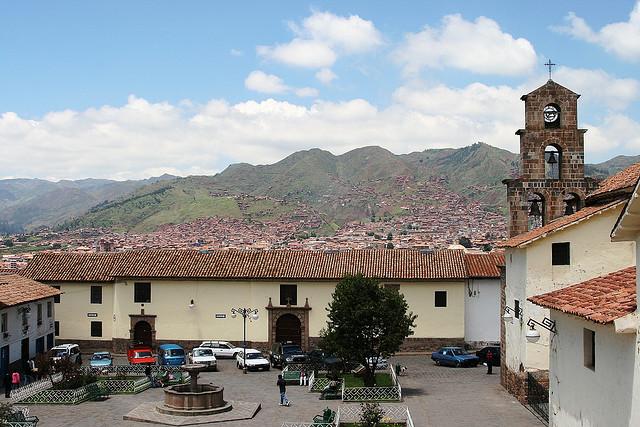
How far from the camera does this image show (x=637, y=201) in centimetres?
915

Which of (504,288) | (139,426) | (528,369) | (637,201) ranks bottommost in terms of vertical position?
(139,426)

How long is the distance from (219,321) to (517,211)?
72.2 ft

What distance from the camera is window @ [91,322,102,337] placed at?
47.8 meters

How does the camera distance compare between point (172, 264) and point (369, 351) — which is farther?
Result: point (172, 264)

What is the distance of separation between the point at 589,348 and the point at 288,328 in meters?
33.3

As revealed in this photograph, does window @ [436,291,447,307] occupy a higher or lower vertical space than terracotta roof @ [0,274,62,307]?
lower

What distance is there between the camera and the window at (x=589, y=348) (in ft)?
45.3

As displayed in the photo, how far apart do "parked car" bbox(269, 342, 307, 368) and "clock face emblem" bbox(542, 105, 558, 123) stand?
1773 cm

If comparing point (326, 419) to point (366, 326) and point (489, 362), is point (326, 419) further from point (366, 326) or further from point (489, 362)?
point (489, 362)

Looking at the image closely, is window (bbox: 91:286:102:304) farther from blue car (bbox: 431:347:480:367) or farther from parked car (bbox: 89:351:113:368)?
blue car (bbox: 431:347:480:367)

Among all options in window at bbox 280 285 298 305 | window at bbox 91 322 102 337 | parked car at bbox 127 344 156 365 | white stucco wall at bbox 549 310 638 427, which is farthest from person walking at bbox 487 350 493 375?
window at bbox 91 322 102 337

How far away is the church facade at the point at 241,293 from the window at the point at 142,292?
0.06 m

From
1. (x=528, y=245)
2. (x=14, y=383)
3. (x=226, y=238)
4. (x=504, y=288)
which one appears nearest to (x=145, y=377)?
(x=14, y=383)

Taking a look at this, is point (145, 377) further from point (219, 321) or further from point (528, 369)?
point (528, 369)
